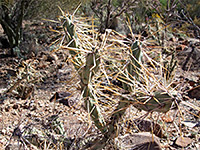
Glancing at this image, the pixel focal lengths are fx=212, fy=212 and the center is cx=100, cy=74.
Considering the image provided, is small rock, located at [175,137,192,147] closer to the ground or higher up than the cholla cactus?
closer to the ground

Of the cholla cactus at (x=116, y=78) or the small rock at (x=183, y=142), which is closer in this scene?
the cholla cactus at (x=116, y=78)

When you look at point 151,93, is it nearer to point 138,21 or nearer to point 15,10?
point 15,10

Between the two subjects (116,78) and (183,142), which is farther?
(183,142)

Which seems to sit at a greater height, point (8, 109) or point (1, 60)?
point (1, 60)

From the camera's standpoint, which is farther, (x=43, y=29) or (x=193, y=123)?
(x=43, y=29)

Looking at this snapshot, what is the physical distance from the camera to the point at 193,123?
3.27 meters

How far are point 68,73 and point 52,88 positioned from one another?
0.59m

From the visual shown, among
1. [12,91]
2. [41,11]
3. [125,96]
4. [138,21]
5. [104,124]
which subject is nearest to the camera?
[125,96]

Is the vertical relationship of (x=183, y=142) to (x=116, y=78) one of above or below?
below

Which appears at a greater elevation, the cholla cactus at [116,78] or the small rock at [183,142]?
the cholla cactus at [116,78]

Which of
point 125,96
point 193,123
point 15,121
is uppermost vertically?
point 125,96

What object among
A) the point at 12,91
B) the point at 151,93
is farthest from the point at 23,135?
the point at 12,91

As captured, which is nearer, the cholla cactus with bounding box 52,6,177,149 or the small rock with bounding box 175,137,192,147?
the cholla cactus with bounding box 52,6,177,149

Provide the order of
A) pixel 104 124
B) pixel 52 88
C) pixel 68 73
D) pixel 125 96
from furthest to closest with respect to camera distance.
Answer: pixel 68 73
pixel 52 88
pixel 104 124
pixel 125 96
